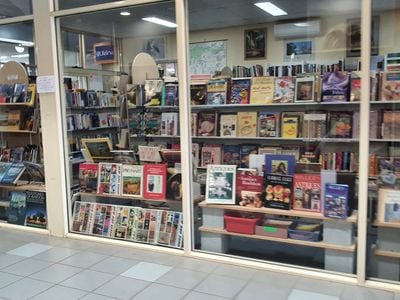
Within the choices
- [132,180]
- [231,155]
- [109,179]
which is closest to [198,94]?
[231,155]

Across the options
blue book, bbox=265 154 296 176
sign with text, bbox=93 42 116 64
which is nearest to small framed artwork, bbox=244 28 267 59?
sign with text, bbox=93 42 116 64

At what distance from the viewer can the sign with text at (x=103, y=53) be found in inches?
205

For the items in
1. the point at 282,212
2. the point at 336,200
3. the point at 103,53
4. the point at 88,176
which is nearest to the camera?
the point at 336,200

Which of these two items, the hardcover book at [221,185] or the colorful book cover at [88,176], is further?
the colorful book cover at [88,176]

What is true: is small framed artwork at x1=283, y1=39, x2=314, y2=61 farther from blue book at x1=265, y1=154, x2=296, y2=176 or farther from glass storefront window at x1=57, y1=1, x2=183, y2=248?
blue book at x1=265, y1=154, x2=296, y2=176

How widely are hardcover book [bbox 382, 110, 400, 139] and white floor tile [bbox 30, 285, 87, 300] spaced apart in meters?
2.54

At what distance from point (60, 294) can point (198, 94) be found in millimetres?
2085

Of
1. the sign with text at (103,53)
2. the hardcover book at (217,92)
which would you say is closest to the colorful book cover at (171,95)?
the hardcover book at (217,92)

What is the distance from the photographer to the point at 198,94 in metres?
3.90

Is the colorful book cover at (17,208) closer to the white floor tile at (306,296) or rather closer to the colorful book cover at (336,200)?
the white floor tile at (306,296)

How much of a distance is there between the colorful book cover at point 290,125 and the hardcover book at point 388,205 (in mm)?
1150

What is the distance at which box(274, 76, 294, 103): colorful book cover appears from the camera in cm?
389

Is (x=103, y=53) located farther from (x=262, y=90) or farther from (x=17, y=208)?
(x=262, y=90)

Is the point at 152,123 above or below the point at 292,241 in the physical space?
above
